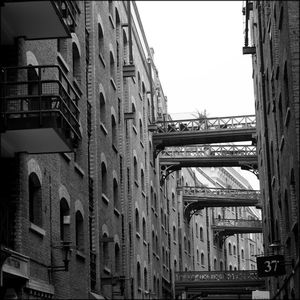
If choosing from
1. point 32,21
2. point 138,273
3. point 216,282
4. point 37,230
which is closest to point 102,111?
point 138,273

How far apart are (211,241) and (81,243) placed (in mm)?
50809

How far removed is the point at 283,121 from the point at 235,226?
50.8m

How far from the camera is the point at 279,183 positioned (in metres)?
24.4

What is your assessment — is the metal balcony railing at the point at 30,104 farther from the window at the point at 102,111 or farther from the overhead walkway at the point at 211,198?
the overhead walkway at the point at 211,198

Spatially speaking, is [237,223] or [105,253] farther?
[237,223]

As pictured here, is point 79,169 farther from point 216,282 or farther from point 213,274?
point 213,274

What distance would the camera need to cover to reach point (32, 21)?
16.0m

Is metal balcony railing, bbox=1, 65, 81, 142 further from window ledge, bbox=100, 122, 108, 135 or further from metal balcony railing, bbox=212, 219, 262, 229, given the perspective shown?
metal balcony railing, bbox=212, 219, 262, 229

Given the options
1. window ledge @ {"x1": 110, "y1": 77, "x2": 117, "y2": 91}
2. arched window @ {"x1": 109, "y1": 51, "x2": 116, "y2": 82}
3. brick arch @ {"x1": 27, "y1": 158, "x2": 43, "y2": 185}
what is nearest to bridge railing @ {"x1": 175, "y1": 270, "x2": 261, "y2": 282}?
arched window @ {"x1": 109, "y1": 51, "x2": 116, "y2": 82}

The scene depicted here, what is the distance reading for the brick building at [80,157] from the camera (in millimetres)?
15789

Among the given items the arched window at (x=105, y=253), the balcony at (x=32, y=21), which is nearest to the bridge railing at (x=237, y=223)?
the arched window at (x=105, y=253)

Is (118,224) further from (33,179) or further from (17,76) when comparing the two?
(17,76)

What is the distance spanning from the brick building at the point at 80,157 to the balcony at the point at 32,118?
0.07 ft

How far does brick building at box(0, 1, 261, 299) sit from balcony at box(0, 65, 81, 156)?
21 mm
